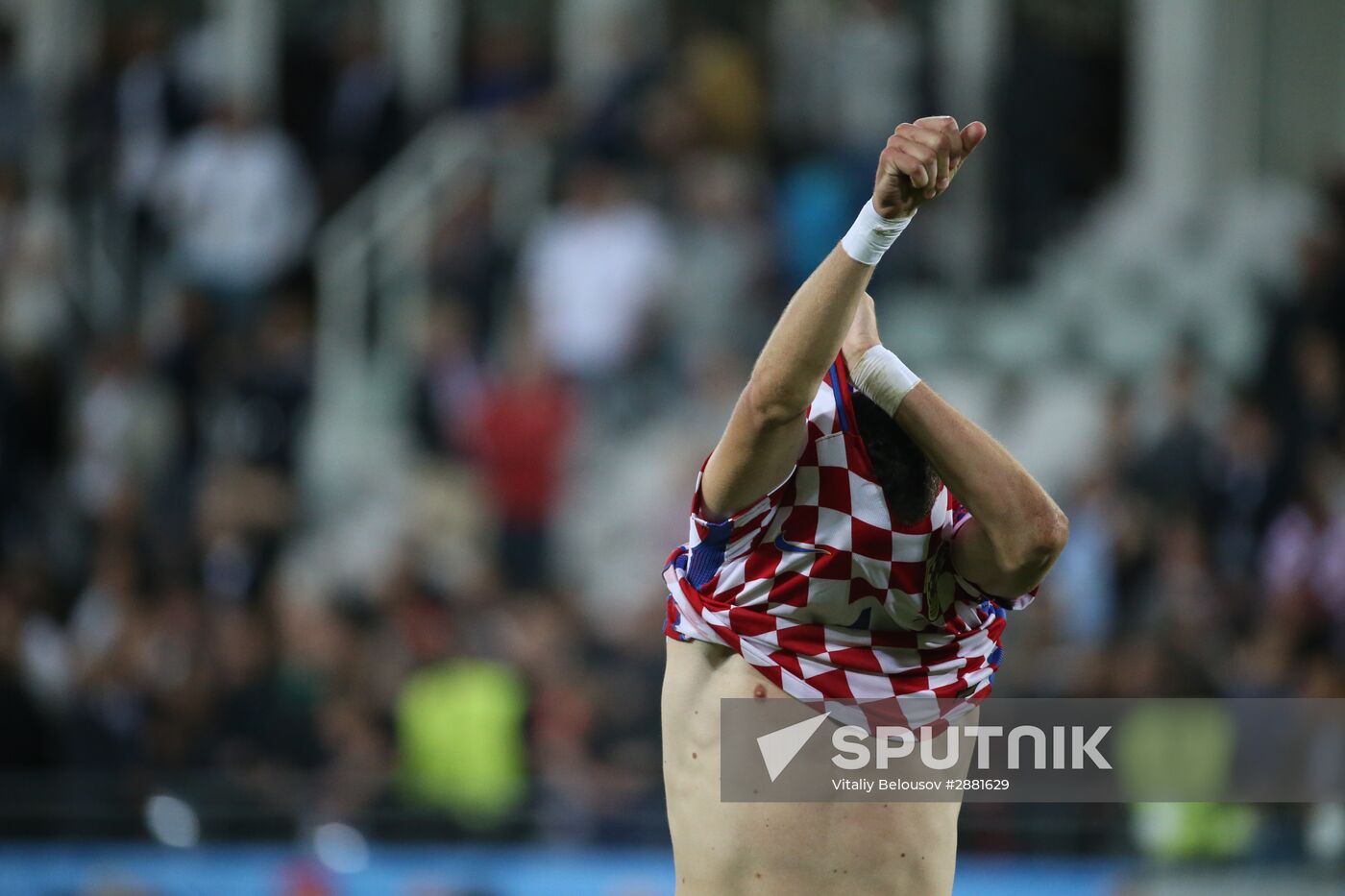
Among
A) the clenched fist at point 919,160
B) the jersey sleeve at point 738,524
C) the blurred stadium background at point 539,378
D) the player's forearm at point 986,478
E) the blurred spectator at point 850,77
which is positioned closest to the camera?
the clenched fist at point 919,160

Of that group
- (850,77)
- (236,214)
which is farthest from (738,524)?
(236,214)

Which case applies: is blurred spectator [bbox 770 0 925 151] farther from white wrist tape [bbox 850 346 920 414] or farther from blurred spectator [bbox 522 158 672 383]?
white wrist tape [bbox 850 346 920 414]

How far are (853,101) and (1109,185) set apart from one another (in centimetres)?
204

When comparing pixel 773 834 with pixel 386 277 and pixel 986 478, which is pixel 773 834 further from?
pixel 386 277

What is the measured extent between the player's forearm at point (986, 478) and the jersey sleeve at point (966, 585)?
0.48ft

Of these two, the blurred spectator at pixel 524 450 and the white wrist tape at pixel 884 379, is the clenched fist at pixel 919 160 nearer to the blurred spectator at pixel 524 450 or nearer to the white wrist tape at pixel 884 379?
the white wrist tape at pixel 884 379

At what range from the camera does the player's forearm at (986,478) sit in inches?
144

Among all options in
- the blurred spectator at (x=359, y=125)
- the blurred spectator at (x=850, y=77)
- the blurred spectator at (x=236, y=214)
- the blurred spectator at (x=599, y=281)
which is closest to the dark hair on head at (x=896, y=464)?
the blurred spectator at (x=599, y=281)

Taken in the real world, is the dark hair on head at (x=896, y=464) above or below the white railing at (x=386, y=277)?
below

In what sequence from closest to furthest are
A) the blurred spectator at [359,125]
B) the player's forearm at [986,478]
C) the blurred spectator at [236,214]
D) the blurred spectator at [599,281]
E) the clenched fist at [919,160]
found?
the clenched fist at [919,160]
the player's forearm at [986,478]
the blurred spectator at [599,281]
the blurred spectator at [236,214]
the blurred spectator at [359,125]

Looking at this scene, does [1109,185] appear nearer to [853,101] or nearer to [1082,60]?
[1082,60]

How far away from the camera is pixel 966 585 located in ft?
12.7

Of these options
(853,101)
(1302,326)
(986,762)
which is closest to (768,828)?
(986,762)

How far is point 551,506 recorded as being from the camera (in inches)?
484
